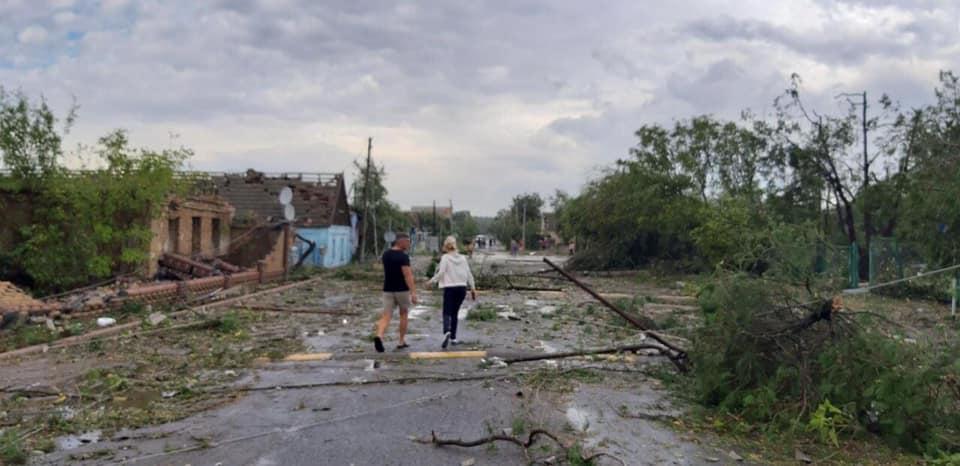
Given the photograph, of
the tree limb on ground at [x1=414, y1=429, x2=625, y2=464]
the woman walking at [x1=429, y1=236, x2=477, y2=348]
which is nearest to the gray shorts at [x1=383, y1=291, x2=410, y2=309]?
the woman walking at [x1=429, y1=236, x2=477, y2=348]

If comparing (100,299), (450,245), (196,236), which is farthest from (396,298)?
(196,236)

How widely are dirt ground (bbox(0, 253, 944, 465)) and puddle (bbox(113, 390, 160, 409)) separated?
0.06 ft

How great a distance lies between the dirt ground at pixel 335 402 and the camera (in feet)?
18.0

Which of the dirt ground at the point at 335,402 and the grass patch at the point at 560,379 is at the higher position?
the grass patch at the point at 560,379

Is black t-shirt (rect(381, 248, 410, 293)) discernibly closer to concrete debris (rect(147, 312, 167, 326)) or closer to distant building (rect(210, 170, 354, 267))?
concrete debris (rect(147, 312, 167, 326))

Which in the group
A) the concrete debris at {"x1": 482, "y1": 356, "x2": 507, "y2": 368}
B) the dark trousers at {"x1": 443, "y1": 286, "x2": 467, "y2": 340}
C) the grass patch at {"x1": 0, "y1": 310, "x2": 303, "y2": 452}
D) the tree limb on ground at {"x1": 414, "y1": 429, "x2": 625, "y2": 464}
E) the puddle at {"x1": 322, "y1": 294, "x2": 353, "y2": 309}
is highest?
the dark trousers at {"x1": 443, "y1": 286, "x2": 467, "y2": 340}

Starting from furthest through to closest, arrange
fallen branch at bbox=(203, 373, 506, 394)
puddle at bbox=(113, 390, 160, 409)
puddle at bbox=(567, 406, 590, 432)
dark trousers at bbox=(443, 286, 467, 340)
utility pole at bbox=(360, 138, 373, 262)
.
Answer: utility pole at bbox=(360, 138, 373, 262), dark trousers at bbox=(443, 286, 467, 340), fallen branch at bbox=(203, 373, 506, 394), puddle at bbox=(113, 390, 160, 409), puddle at bbox=(567, 406, 590, 432)

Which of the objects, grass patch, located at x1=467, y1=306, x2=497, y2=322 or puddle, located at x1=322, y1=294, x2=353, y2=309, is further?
puddle, located at x1=322, y1=294, x2=353, y2=309

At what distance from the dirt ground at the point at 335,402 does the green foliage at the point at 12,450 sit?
0.08m

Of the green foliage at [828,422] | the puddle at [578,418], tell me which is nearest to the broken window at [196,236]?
the puddle at [578,418]

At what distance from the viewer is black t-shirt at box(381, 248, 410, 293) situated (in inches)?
388

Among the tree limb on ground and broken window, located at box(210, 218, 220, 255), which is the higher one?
broken window, located at box(210, 218, 220, 255)

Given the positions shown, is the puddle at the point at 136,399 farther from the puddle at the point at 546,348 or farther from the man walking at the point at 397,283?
the puddle at the point at 546,348

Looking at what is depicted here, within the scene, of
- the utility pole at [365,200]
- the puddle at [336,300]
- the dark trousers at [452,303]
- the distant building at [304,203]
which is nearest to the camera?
the dark trousers at [452,303]
